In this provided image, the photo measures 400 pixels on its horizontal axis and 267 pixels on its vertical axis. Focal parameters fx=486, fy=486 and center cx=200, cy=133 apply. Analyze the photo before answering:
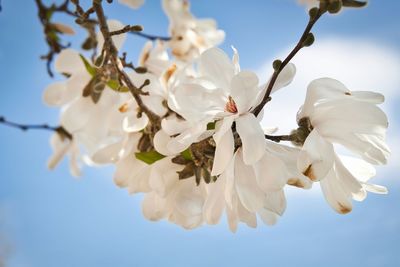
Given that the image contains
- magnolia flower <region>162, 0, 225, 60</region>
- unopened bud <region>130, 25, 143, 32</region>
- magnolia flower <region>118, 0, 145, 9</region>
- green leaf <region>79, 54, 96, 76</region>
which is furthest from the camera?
magnolia flower <region>162, 0, 225, 60</region>

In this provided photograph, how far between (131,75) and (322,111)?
35cm

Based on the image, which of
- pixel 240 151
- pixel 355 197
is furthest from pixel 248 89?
pixel 355 197

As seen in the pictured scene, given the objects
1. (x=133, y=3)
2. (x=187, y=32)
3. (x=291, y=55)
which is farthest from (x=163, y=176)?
(x=187, y=32)

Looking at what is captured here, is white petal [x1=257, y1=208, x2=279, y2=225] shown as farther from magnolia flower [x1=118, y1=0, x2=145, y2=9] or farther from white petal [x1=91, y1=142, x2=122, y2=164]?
magnolia flower [x1=118, y1=0, x2=145, y2=9]

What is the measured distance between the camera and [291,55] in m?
0.48

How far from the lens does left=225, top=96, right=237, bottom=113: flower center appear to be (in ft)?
1.77

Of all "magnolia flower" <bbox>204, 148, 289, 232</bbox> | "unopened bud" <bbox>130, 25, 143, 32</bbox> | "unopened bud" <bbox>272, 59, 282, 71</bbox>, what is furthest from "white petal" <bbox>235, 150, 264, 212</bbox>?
"unopened bud" <bbox>130, 25, 143, 32</bbox>

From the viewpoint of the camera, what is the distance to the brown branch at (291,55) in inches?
17.9

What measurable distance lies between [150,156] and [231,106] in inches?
6.4

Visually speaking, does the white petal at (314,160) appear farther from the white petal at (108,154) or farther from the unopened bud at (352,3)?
the white petal at (108,154)

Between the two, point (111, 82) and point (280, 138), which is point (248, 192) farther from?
point (111, 82)

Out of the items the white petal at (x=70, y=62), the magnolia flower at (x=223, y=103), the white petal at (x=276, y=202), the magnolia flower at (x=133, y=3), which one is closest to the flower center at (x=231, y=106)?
the magnolia flower at (x=223, y=103)

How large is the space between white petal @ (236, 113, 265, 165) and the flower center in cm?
5

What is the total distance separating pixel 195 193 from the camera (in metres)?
0.65
